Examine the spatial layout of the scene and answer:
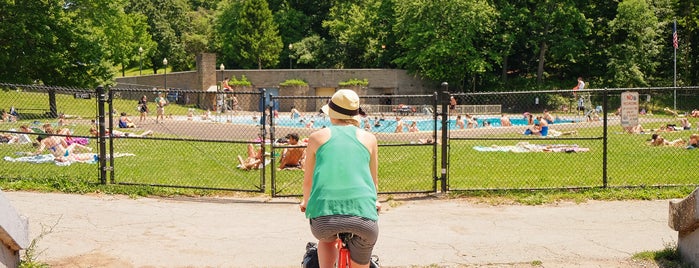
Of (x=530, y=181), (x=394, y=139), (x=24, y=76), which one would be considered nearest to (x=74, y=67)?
(x=24, y=76)

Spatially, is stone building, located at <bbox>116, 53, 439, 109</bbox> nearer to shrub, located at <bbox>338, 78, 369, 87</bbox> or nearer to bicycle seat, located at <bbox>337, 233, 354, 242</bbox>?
shrub, located at <bbox>338, 78, 369, 87</bbox>

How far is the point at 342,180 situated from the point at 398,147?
16102mm

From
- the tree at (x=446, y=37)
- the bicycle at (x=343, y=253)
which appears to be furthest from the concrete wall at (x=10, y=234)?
the tree at (x=446, y=37)

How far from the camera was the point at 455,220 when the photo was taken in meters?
9.98

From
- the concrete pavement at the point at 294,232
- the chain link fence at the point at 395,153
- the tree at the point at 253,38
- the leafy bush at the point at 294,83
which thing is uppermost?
the tree at the point at 253,38

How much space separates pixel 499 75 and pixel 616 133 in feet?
116

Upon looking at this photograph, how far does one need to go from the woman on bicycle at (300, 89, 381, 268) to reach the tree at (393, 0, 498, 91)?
46854 mm

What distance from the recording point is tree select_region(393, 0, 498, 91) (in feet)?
168

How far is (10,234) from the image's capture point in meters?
5.94

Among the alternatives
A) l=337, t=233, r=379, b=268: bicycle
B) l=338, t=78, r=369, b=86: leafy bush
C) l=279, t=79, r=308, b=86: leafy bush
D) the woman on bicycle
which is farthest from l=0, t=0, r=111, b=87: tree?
l=337, t=233, r=379, b=268: bicycle

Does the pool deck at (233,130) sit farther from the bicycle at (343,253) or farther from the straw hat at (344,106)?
the bicycle at (343,253)

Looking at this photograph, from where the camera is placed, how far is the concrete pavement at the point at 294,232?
25.4ft

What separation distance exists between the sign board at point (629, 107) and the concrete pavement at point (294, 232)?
5.81ft

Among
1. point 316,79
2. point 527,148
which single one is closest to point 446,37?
point 316,79
